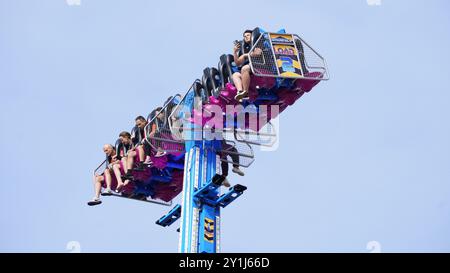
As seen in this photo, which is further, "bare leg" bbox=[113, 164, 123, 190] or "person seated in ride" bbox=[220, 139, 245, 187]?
"bare leg" bbox=[113, 164, 123, 190]

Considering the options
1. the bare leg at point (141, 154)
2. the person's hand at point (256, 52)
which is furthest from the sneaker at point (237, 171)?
the person's hand at point (256, 52)

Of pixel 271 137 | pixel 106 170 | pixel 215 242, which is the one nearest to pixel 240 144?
pixel 271 137

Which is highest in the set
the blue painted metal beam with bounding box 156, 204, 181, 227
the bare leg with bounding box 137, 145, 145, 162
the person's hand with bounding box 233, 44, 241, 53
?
the person's hand with bounding box 233, 44, 241, 53

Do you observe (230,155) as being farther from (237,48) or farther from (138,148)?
(237,48)

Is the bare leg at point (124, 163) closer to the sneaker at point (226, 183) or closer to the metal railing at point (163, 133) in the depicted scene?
the metal railing at point (163, 133)

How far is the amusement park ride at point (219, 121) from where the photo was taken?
23344 millimetres

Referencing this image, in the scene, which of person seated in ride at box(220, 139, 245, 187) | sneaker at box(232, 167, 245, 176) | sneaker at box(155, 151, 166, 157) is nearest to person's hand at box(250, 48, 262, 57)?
person seated in ride at box(220, 139, 245, 187)

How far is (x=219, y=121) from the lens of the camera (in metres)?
24.8

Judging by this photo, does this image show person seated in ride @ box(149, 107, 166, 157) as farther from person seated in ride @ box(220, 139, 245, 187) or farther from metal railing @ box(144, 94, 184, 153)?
person seated in ride @ box(220, 139, 245, 187)

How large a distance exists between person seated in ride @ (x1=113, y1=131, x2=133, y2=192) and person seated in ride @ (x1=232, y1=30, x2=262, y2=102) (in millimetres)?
4614

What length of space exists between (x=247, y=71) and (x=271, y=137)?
234 cm

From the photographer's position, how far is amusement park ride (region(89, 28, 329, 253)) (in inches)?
919

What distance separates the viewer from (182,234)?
80.2 feet
